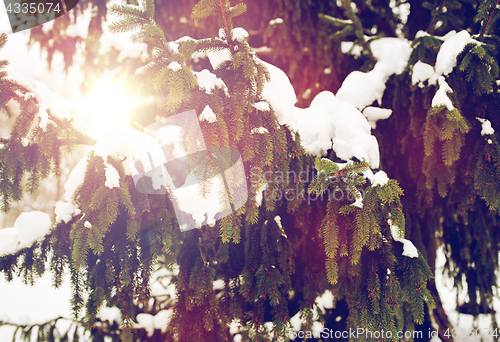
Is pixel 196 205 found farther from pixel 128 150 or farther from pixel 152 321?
pixel 152 321

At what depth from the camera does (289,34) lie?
9.04ft

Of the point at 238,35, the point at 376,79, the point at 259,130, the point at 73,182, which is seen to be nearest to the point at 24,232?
the point at 73,182

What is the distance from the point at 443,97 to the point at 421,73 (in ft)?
1.75

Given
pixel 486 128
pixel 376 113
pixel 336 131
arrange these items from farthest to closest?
pixel 376 113 → pixel 336 131 → pixel 486 128

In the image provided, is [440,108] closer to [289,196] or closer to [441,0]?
[289,196]

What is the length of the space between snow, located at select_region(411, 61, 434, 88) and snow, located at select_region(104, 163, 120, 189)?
2.20 meters

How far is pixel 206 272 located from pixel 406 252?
1.27 metres

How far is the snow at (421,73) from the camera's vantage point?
1.92 meters

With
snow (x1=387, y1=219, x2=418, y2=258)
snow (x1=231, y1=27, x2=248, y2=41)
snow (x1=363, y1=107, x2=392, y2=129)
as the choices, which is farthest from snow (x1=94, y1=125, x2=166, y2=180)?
snow (x1=363, y1=107, x2=392, y2=129)

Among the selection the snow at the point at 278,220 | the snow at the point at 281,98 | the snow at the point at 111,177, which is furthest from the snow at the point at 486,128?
the snow at the point at 111,177

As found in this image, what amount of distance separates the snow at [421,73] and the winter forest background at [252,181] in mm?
13

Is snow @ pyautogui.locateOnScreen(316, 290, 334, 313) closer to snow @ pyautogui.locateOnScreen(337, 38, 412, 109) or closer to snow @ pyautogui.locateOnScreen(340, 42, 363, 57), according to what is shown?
snow @ pyautogui.locateOnScreen(337, 38, 412, 109)

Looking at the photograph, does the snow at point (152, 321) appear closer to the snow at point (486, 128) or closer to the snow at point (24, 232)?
the snow at point (24, 232)

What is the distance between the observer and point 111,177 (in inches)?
56.2
